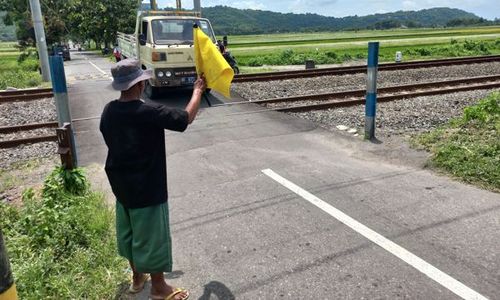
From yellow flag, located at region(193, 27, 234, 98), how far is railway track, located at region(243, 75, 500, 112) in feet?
24.8

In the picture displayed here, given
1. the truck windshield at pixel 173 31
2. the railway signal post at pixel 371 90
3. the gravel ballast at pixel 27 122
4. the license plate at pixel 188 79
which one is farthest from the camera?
the truck windshield at pixel 173 31

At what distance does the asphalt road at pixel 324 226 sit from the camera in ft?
11.4

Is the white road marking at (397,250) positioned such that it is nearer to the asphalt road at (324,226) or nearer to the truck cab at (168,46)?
the asphalt road at (324,226)

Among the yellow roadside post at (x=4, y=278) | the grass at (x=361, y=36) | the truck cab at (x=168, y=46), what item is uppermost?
the truck cab at (x=168, y=46)

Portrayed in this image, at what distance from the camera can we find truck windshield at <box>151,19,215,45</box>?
1212 centimetres

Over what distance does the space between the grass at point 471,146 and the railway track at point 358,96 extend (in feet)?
10.5

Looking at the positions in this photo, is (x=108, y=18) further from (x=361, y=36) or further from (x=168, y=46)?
(x=361, y=36)

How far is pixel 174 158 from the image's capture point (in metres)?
7.16

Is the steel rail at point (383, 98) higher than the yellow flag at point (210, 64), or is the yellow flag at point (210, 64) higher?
the yellow flag at point (210, 64)

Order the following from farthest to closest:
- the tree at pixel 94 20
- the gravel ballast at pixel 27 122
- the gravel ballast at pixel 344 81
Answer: the tree at pixel 94 20 → the gravel ballast at pixel 344 81 → the gravel ballast at pixel 27 122

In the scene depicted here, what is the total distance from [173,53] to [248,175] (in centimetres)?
658

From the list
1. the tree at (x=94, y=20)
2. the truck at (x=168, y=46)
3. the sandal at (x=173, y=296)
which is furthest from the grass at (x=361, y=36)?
the sandal at (x=173, y=296)

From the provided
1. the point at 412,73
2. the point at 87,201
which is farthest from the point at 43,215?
the point at 412,73

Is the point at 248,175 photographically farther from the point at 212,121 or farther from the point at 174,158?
the point at 212,121
